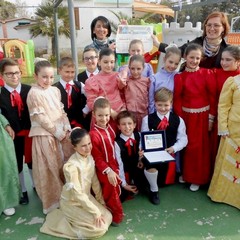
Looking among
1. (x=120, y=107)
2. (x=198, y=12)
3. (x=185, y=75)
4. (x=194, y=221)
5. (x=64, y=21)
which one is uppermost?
(x=198, y=12)

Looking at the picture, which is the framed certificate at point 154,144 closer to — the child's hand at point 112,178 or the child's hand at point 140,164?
the child's hand at point 140,164

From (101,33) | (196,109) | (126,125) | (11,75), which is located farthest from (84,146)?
(101,33)

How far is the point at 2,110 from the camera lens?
2.59 m

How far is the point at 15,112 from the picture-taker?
→ 2598 millimetres

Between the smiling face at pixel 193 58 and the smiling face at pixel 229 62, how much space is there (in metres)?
0.22

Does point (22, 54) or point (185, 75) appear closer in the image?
point (185, 75)

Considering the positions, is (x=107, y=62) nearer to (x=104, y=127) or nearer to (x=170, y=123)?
(x=104, y=127)

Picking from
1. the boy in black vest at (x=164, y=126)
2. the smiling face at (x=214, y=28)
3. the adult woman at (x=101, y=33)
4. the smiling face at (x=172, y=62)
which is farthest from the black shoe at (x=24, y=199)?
the smiling face at (x=214, y=28)

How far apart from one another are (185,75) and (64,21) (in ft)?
52.3

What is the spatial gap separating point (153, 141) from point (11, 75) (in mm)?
1453

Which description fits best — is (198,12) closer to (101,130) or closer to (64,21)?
(64,21)

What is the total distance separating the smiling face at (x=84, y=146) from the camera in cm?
234

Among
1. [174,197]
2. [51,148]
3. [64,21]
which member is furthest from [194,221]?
[64,21]

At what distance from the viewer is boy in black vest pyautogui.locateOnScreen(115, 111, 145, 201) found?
105 inches
